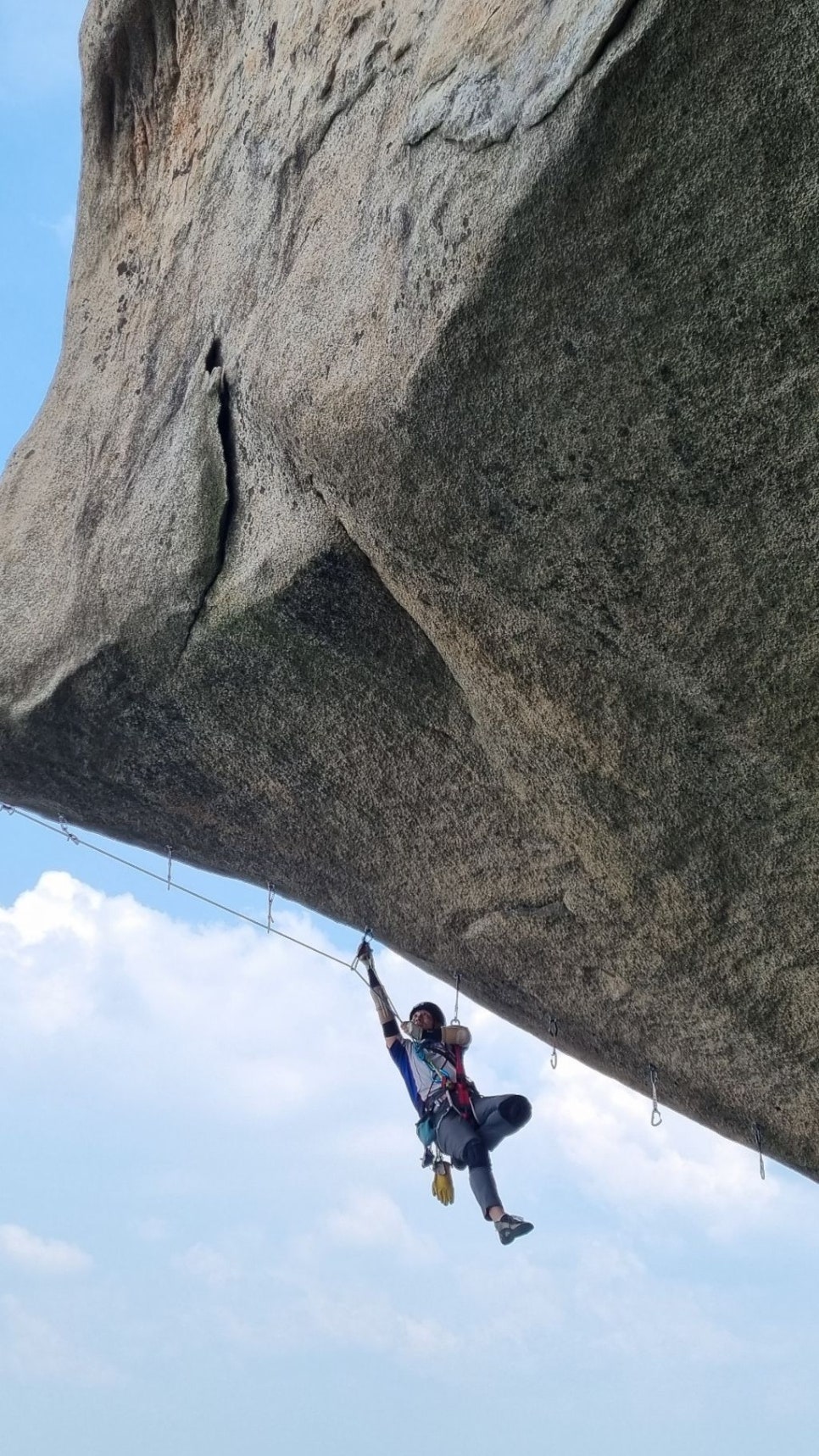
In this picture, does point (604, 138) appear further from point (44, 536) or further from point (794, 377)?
point (44, 536)

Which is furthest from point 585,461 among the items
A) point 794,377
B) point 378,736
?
point 378,736

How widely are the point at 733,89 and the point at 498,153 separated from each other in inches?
26.5

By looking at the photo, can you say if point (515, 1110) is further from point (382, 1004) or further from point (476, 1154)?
point (382, 1004)

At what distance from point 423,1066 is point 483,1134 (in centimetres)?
46

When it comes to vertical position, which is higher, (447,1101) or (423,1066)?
(423,1066)

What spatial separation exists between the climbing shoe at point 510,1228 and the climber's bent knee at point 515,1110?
1.41 ft

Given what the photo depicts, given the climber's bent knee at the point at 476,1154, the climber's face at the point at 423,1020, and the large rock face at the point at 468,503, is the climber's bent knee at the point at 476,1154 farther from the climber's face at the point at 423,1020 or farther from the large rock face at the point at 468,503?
the large rock face at the point at 468,503

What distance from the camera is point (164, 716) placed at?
6078mm

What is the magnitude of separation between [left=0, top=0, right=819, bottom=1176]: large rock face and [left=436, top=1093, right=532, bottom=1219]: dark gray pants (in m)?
0.59

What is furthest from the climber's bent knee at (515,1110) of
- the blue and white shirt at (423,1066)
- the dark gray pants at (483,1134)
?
the blue and white shirt at (423,1066)

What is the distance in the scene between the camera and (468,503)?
4.17 m

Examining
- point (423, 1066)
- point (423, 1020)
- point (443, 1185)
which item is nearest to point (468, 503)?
point (423, 1020)

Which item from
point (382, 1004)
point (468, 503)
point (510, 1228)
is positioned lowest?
point (510, 1228)

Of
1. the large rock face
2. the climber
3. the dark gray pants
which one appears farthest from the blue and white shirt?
the large rock face
